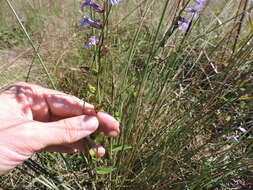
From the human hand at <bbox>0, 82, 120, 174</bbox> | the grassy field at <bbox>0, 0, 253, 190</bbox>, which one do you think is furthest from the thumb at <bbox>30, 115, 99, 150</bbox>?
the grassy field at <bbox>0, 0, 253, 190</bbox>

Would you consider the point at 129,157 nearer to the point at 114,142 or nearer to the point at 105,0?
the point at 114,142

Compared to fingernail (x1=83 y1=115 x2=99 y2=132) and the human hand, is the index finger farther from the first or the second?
fingernail (x1=83 y1=115 x2=99 y2=132)

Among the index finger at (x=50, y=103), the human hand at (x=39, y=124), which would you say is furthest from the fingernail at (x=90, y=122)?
the index finger at (x=50, y=103)

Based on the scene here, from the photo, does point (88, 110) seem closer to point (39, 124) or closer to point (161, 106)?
point (39, 124)

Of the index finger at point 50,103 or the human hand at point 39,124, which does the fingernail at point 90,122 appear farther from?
the index finger at point 50,103

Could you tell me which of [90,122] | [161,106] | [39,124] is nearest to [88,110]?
[90,122]

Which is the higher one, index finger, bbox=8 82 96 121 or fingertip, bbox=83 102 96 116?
fingertip, bbox=83 102 96 116

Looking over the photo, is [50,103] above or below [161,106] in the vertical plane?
below
